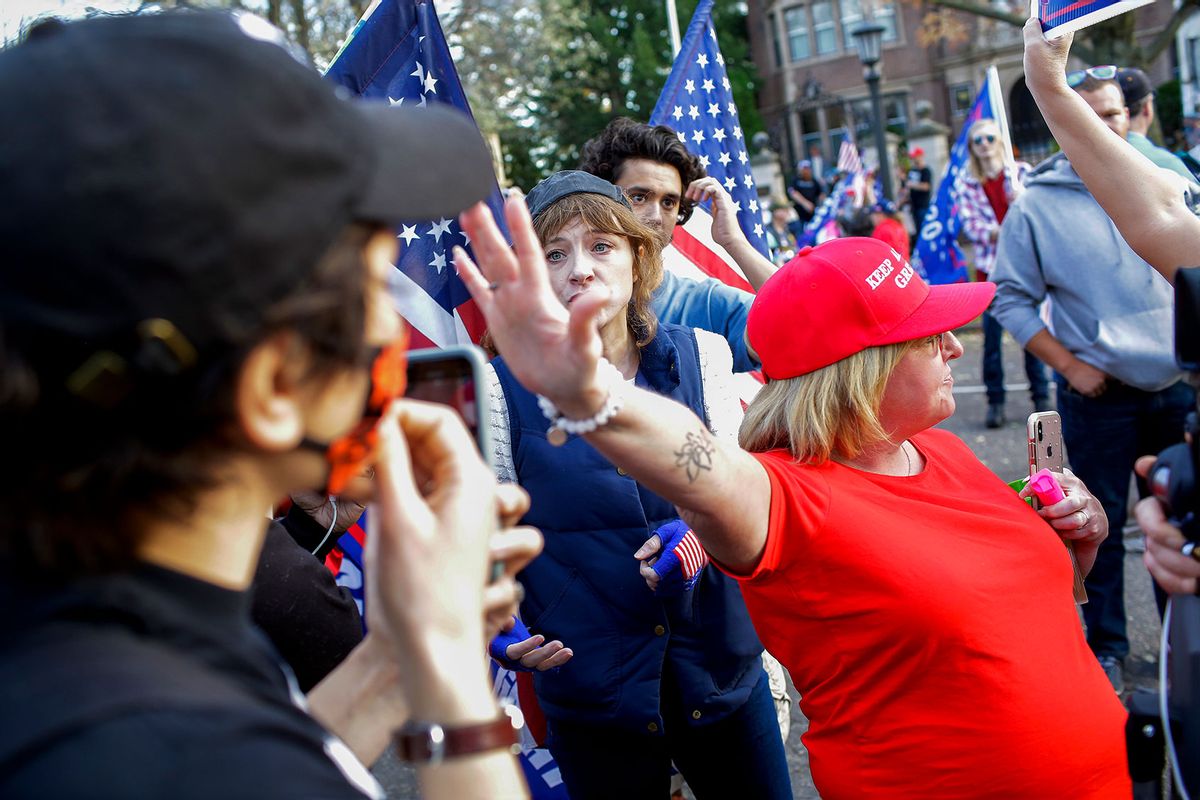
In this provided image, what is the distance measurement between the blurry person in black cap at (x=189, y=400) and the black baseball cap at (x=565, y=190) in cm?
185

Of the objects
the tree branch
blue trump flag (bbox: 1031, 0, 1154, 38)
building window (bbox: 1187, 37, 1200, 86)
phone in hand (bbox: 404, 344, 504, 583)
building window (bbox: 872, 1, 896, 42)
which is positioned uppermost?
building window (bbox: 872, 1, 896, 42)

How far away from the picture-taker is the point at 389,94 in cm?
344

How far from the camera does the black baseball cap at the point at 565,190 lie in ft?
9.51

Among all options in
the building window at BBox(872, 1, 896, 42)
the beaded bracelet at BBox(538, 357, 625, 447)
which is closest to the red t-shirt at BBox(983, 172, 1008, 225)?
the beaded bracelet at BBox(538, 357, 625, 447)

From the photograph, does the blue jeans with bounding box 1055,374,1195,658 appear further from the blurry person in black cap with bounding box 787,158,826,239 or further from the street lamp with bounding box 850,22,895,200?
the blurry person in black cap with bounding box 787,158,826,239

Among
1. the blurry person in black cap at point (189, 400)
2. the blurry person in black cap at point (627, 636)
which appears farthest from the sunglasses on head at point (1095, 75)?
the blurry person in black cap at point (189, 400)

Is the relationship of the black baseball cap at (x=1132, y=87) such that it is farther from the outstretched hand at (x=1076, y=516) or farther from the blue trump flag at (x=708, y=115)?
the outstretched hand at (x=1076, y=516)

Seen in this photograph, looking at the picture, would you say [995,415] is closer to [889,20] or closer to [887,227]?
[887,227]

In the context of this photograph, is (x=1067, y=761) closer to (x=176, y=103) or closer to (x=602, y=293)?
(x=602, y=293)

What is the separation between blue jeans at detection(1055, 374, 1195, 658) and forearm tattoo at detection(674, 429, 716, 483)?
2.82 meters

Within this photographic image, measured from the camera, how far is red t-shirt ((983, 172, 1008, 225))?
28.0 ft

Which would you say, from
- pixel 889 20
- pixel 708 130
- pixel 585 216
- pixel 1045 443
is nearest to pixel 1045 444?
pixel 1045 443

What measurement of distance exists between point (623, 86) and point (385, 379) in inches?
1182

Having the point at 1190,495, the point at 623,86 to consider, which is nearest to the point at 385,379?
the point at 1190,495
